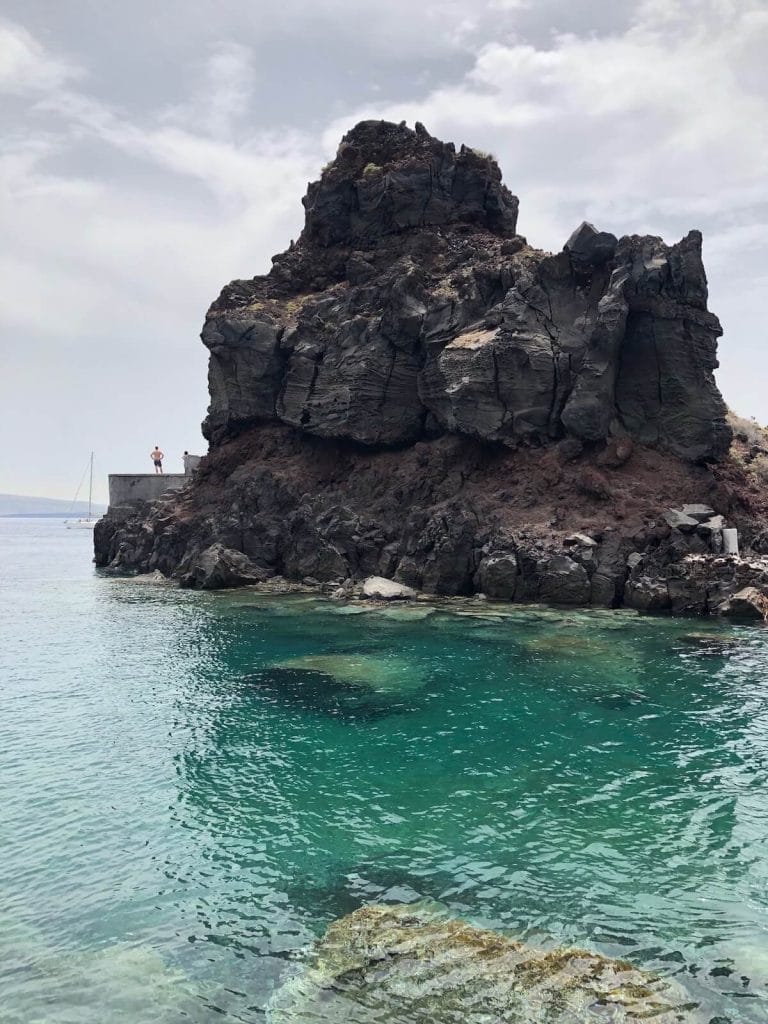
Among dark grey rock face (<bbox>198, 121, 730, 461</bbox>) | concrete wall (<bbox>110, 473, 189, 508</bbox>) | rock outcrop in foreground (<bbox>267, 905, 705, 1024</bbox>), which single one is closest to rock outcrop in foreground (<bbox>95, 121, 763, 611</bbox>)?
dark grey rock face (<bbox>198, 121, 730, 461</bbox>)

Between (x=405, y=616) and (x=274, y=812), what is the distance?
30.5 metres

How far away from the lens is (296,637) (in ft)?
143

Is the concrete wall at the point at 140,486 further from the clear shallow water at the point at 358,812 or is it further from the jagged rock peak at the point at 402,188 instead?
the clear shallow water at the point at 358,812

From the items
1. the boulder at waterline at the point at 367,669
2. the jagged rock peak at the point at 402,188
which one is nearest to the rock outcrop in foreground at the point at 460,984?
the boulder at waterline at the point at 367,669

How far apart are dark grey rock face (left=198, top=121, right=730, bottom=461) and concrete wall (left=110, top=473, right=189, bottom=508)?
1528 centimetres

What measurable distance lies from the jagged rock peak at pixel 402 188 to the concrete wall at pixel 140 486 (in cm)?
3550

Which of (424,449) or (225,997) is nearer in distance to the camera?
(225,997)

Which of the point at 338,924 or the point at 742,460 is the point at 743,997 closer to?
the point at 338,924

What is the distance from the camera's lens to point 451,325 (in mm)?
65500

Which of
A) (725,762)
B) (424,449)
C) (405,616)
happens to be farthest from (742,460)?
(725,762)

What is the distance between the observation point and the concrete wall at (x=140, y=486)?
93438 mm

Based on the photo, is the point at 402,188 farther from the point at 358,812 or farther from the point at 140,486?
the point at 358,812

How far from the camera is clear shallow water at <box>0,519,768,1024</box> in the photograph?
13.3 meters

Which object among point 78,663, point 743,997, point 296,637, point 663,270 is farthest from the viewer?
point 663,270
